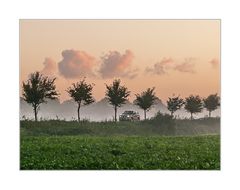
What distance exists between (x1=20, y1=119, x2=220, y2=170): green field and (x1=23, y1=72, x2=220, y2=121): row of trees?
211 mm

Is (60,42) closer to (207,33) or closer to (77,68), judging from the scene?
(77,68)

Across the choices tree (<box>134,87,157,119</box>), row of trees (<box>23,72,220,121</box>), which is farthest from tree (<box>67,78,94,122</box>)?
tree (<box>134,87,157,119</box>)

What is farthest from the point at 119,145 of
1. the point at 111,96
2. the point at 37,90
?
the point at 37,90

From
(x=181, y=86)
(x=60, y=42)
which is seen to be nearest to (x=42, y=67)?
(x=60, y=42)

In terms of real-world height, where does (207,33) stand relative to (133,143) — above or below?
above

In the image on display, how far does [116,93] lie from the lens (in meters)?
23.0

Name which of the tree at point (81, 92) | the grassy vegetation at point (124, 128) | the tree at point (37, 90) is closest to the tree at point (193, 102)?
the grassy vegetation at point (124, 128)

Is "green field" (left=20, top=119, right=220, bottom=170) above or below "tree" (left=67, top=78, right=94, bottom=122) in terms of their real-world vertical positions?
below

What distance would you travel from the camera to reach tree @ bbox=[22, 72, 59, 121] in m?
23.0

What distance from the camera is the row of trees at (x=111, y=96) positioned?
2300cm

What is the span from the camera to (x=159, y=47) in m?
23.0

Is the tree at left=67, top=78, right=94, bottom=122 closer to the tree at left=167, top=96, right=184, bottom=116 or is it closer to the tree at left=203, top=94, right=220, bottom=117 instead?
the tree at left=167, top=96, right=184, bottom=116

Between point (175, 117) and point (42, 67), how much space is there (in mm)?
1869
